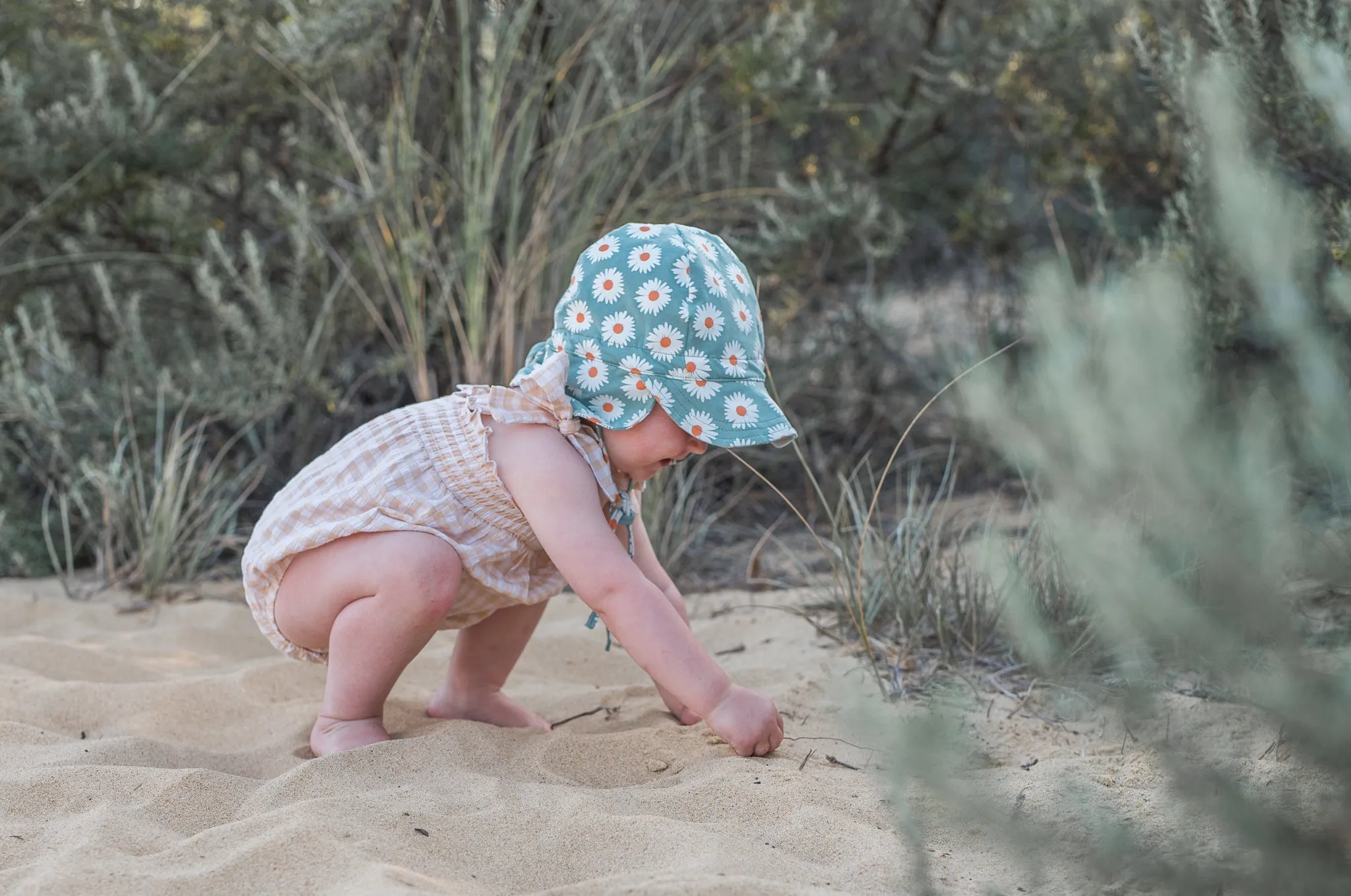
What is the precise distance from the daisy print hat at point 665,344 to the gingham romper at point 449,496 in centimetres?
6

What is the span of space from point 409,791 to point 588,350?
0.72m

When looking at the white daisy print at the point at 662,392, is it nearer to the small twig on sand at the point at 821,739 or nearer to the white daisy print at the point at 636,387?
the white daisy print at the point at 636,387

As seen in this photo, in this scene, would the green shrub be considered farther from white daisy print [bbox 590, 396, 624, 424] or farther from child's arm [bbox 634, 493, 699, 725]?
child's arm [bbox 634, 493, 699, 725]

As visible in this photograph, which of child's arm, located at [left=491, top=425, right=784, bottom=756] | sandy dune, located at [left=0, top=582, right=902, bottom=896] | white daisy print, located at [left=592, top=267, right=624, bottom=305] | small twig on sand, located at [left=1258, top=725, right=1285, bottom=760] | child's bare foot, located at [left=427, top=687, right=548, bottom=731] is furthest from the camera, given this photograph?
child's bare foot, located at [left=427, top=687, right=548, bottom=731]

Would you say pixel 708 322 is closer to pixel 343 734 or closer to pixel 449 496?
pixel 449 496

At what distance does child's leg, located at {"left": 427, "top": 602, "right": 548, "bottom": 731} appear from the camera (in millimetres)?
2258

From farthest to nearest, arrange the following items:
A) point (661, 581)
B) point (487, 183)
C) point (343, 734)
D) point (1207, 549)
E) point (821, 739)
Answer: point (487, 183) → point (661, 581) → point (821, 739) → point (343, 734) → point (1207, 549)

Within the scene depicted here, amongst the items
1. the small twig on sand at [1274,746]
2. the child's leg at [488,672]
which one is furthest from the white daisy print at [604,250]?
the small twig on sand at [1274,746]

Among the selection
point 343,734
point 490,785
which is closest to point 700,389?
point 490,785

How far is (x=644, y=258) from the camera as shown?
78.3 inches

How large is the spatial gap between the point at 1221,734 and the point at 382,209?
2617 mm

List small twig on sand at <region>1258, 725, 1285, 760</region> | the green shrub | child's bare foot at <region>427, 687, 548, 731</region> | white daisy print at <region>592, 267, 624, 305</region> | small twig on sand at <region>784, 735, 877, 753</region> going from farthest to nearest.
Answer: child's bare foot at <region>427, 687, 548, 731</region> < small twig on sand at <region>784, 735, 877, 753</region> < white daisy print at <region>592, 267, 624, 305</region> < small twig on sand at <region>1258, 725, 1285, 760</region> < the green shrub

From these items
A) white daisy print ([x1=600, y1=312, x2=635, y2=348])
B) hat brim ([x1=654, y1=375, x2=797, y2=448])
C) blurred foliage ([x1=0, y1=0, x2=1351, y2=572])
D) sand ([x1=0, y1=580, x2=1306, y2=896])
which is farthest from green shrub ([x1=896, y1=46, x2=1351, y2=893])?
blurred foliage ([x1=0, y1=0, x2=1351, y2=572])

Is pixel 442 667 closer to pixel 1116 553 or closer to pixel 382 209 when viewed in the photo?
pixel 382 209
